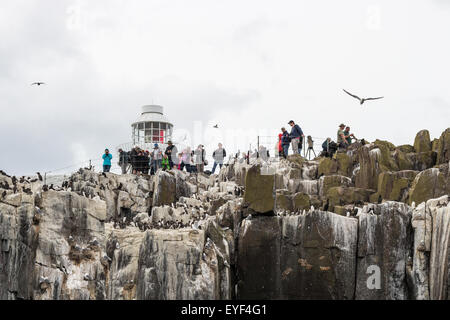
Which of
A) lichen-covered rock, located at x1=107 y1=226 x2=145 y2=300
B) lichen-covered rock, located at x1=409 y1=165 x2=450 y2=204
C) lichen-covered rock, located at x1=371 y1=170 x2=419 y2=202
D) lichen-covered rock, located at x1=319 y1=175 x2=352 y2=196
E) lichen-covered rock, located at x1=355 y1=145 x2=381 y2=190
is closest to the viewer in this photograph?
lichen-covered rock, located at x1=107 y1=226 x2=145 y2=300

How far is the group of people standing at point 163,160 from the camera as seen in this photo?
4125cm

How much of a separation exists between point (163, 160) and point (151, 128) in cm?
1005

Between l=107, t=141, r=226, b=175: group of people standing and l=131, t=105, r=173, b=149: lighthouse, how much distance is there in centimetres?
742

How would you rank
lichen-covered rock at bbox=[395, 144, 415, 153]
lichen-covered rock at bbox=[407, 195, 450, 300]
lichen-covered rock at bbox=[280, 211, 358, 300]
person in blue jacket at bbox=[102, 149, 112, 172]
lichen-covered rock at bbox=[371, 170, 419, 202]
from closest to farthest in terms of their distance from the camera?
lichen-covered rock at bbox=[407, 195, 450, 300]
lichen-covered rock at bbox=[280, 211, 358, 300]
lichen-covered rock at bbox=[371, 170, 419, 202]
lichen-covered rock at bbox=[395, 144, 415, 153]
person in blue jacket at bbox=[102, 149, 112, 172]

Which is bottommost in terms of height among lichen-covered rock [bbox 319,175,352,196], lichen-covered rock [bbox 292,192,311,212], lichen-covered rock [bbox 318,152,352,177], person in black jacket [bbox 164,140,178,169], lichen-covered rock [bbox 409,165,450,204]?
lichen-covered rock [bbox 292,192,311,212]

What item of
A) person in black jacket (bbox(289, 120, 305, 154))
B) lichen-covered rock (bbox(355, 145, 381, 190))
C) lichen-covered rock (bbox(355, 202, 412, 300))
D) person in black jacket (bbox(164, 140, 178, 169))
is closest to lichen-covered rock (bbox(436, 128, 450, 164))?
lichen-covered rock (bbox(355, 145, 381, 190))

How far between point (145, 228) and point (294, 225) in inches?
222

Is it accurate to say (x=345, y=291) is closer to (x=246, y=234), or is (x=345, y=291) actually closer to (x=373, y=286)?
(x=373, y=286)

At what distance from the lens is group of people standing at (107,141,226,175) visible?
41.2 metres

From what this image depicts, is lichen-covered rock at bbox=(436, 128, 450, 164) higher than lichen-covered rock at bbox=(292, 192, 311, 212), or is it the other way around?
lichen-covered rock at bbox=(436, 128, 450, 164)

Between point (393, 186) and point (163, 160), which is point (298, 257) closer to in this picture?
point (393, 186)

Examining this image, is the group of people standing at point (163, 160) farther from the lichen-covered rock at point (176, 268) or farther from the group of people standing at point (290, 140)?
the lichen-covered rock at point (176, 268)

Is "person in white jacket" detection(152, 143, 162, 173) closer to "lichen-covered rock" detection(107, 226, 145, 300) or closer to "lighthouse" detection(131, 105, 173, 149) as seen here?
"lighthouse" detection(131, 105, 173, 149)

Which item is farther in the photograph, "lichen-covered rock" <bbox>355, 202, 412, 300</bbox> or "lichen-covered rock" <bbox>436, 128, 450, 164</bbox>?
"lichen-covered rock" <bbox>436, 128, 450, 164</bbox>
